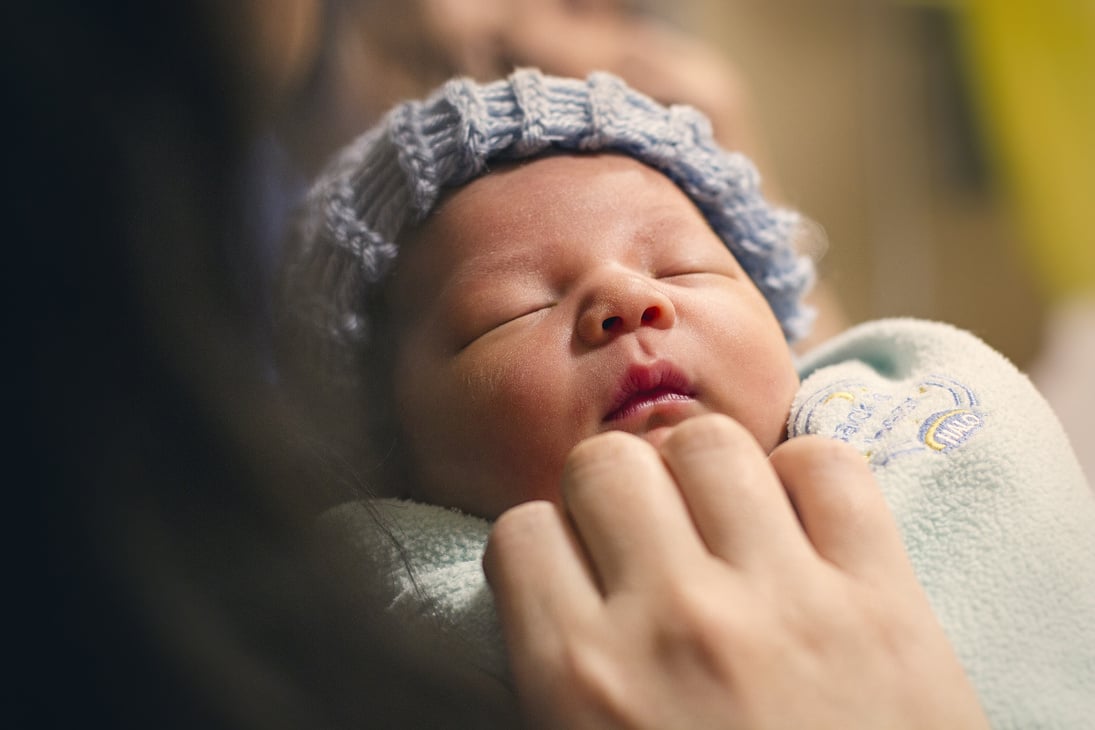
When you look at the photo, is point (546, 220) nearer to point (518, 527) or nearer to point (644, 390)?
point (644, 390)

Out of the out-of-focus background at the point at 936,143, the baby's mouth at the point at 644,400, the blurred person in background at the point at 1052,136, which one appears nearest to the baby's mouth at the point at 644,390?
the baby's mouth at the point at 644,400

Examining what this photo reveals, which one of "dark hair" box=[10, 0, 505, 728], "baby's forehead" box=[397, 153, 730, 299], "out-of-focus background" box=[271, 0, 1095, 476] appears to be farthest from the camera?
"out-of-focus background" box=[271, 0, 1095, 476]

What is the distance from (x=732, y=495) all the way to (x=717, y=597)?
52 millimetres

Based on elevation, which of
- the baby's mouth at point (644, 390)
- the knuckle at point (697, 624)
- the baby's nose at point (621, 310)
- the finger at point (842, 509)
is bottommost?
the knuckle at point (697, 624)

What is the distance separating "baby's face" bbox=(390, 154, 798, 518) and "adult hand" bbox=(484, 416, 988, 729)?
158 millimetres

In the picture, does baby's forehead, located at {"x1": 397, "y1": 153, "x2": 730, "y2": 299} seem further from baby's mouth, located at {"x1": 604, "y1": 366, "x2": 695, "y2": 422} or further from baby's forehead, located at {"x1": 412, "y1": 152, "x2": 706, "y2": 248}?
baby's mouth, located at {"x1": 604, "y1": 366, "x2": 695, "y2": 422}

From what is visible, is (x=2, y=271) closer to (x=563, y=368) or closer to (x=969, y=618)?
(x=563, y=368)

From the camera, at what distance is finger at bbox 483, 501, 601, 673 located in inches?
16.8

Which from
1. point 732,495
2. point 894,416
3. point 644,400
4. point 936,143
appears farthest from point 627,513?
point 936,143

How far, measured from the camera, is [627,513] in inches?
17.1

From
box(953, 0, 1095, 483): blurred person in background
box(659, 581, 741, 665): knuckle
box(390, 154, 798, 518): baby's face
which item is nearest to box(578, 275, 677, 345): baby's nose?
box(390, 154, 798, 518): baby's face

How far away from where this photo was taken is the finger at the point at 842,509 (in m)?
0.44

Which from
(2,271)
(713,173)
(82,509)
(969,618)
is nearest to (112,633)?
(82,509)

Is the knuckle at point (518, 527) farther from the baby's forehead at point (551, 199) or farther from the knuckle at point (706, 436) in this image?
the baby's forehead at point (551, 199)
